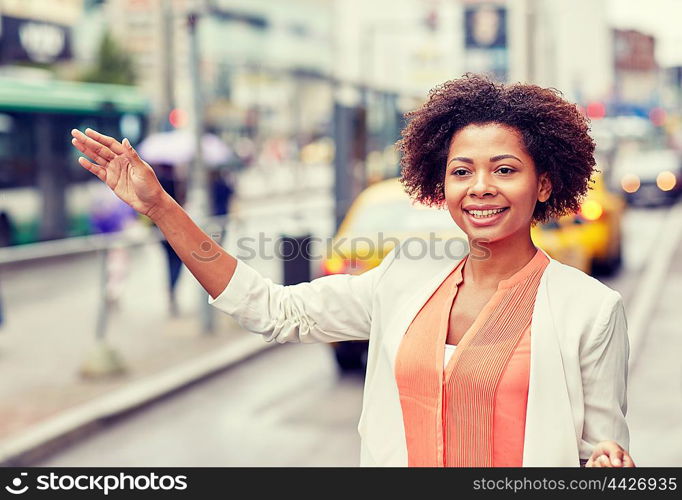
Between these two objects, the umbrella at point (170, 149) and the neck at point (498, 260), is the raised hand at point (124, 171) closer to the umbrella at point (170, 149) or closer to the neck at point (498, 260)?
the neck at point (498, 260)

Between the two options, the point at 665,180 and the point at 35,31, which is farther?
the point at 665,180

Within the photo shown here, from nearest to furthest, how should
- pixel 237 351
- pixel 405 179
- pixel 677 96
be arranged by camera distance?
pixel 405 179, pixel 237 351, pixel 677 96

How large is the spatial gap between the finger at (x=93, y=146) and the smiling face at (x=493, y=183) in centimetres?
72

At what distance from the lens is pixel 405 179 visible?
2.54 metres

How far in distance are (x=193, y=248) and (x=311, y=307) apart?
0.30 m

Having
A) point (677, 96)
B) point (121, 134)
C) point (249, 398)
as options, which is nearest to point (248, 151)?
point (121, 134)

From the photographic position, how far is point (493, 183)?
7.30 ft

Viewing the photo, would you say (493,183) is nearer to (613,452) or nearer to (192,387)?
(613,452)

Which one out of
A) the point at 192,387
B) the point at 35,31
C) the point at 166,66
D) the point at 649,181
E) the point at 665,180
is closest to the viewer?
the point at 192,387

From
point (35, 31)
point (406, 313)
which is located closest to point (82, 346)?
point (406, 313)

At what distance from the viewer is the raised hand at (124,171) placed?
2.26 meters

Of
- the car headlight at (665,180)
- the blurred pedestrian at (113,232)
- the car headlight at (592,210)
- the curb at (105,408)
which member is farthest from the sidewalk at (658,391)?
the car headlight at (665,180)
